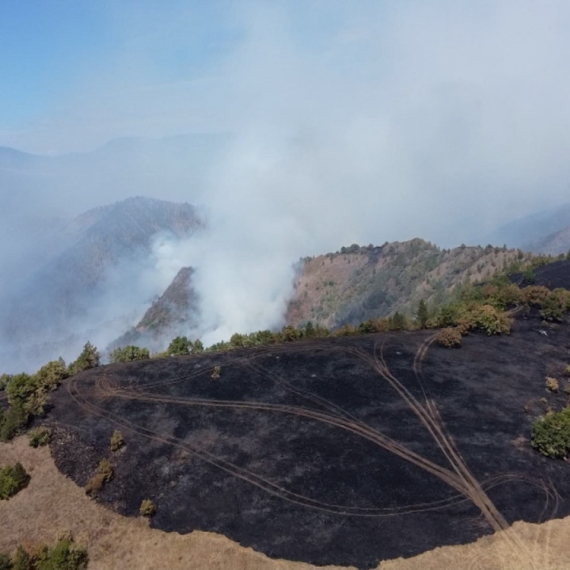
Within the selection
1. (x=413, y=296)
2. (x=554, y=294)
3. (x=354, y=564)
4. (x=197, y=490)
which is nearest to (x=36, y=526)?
(x=197, y=490)

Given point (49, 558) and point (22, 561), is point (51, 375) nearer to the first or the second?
point (22, 561)

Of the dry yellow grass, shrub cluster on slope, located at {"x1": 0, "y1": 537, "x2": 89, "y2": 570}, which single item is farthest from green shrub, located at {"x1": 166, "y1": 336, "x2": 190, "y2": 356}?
shrub cluster on slope, located at {"x1": 0, "y1": 537, "x2": 89, "y2": 570}

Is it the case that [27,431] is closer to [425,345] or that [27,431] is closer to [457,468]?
[457,468]

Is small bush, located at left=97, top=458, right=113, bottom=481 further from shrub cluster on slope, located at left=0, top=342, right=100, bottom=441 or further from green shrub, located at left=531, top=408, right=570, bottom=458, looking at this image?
green shrub, located at left=531, top=408, right=570, bottom=458

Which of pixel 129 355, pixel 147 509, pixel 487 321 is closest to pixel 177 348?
pixel 129 355

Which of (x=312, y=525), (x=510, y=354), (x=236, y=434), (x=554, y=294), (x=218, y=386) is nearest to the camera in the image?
(x=312, y=525)

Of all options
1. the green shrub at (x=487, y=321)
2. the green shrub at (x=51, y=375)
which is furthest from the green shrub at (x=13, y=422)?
the green shrub at (x=487, y=321)
